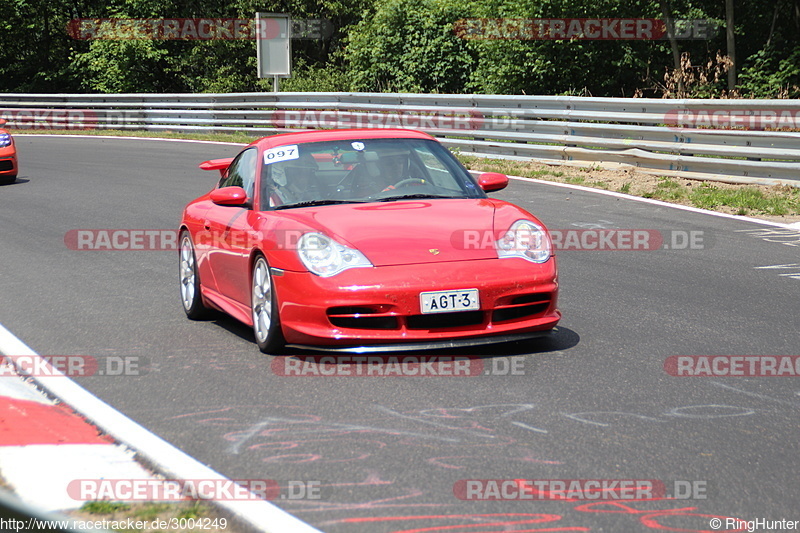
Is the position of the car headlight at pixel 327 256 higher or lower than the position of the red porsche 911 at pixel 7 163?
higher

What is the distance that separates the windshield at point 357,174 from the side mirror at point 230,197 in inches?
5.7

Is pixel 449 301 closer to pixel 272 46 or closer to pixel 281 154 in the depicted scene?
pixel 281 154

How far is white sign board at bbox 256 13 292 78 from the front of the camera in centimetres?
2752

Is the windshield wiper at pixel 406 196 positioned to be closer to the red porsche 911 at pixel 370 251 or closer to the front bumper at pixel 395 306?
the red porsche 911 at pixel 370 251

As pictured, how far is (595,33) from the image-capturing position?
2602 cm

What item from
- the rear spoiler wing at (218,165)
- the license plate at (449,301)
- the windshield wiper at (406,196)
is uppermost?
the rear spoiler wing at (218,165)

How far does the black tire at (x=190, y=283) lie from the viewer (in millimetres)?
7273

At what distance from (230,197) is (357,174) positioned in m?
0.83

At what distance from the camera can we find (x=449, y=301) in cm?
566

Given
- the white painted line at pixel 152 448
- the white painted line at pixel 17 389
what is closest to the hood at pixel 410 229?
the white painted line at pixel 152 448

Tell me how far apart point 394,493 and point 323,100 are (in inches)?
779

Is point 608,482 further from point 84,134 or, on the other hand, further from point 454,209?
point 84,134

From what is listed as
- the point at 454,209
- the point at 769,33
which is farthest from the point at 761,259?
the point at 769,33

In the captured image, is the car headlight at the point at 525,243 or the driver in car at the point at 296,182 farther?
the driver in car at the point at 296,182
